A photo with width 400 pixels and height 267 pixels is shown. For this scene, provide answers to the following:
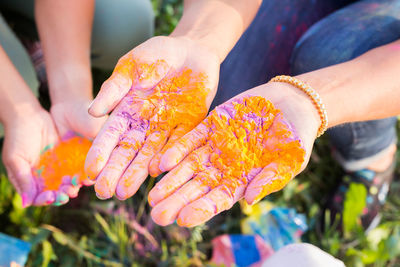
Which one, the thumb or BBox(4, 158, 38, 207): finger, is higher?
the thumb

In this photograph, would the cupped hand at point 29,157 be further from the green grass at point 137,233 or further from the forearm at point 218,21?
the forearm at point 218,21

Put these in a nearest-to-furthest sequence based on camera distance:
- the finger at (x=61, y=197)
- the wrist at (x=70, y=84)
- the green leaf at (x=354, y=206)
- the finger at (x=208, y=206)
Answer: the finger at (x=208, y=206), the finger at (x=61, y=197), the wrist at (x=70, y=84), the green leaf at (x=354, y=206)

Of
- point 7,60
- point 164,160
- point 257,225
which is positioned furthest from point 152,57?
point 257,225

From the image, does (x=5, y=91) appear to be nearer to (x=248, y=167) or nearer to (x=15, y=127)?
(x=15, y=127)

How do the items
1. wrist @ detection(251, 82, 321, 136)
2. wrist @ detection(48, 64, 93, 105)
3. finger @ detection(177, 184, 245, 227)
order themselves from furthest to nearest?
wrist @ detection(48, 64, 93, 105), wrist @ detection(251, 82, 321, 136), finger @ detection(177, 184, 245, 227)

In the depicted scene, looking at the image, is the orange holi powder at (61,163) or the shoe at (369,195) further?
the shoe at (369,195)

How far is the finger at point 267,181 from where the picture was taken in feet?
2.78

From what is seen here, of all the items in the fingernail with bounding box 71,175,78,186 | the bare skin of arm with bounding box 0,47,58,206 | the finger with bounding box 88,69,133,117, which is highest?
the finger with bounding box 88,69,133,117

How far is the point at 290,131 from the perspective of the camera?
0.91m

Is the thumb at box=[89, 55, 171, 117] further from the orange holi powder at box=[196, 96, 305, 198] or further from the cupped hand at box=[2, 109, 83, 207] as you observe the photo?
the cupped hand at box=[2, 109, 83, 207]

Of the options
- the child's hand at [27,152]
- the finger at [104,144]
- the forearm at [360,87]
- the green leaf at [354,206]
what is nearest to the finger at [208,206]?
the finger at [104,144]

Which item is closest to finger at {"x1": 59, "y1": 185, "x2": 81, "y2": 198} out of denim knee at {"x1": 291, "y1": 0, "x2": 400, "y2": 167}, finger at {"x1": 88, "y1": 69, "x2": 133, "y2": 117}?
finger at {"x1": 88, "y1": 69, "x2": 133, "y2": 117}

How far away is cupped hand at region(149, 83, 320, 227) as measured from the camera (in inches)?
33.3

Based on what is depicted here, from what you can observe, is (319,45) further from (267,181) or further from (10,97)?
(10,97)
